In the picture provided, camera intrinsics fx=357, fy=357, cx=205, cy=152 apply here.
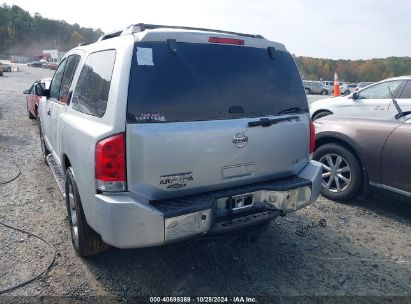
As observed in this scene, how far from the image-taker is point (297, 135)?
3.19m

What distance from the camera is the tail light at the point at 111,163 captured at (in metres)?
2.43

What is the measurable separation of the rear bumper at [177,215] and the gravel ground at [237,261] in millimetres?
377

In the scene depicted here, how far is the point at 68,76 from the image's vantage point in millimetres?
3980

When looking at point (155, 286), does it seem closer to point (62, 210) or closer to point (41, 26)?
point (62, 210)

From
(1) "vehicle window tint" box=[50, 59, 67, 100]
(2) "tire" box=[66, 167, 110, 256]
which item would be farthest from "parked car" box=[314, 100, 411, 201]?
(1) "vehicle window tint" box=[50, 59, 67, 100]

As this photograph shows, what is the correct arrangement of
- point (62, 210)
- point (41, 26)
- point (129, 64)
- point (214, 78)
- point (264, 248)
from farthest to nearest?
point (41, 26), point (62, 210), point (264, 248), point (214, 78), point (129, 64)

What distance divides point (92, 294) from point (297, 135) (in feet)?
7.09

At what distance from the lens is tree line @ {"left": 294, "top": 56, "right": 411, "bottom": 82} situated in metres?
76.4

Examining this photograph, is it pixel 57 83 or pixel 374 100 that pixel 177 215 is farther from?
pixel 374 100

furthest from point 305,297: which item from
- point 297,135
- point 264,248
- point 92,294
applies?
point 92,294

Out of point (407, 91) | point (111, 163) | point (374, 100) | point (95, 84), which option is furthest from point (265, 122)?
point (374, 100)

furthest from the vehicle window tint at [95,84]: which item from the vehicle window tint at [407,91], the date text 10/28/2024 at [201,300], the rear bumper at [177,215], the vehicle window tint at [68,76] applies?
the vehicle window tint at [407,91]

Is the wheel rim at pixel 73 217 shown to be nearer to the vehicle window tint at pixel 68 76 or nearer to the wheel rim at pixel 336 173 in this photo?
the vehicle window tint at pixel 68 76

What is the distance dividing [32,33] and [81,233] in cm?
14605
